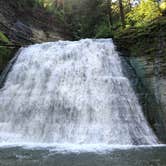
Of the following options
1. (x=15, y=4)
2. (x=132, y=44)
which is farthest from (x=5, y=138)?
(x=15, y=4)

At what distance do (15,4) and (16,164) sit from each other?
1897 cm

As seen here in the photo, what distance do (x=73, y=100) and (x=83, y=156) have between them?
4.63m

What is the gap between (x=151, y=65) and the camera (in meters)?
13.8

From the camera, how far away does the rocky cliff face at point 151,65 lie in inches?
498

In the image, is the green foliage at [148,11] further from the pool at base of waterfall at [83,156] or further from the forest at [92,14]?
the pool at base of waterfall at [83,156]

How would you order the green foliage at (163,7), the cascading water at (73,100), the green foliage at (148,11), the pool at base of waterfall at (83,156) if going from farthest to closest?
the green foliage at (148,11), the green foliage at (163,7), the cascading water at (73,100), the pool at base of waterfall at (83,156)

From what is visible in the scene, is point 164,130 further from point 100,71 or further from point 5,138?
point 5,138

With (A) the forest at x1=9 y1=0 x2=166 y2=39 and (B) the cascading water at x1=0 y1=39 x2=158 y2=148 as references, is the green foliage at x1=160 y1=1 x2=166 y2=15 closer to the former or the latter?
(A) the forest at x1=9 y1=0 x2=166 y2=39

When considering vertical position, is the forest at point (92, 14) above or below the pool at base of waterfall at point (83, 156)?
above

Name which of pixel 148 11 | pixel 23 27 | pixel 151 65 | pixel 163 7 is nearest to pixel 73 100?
pixel 151 65

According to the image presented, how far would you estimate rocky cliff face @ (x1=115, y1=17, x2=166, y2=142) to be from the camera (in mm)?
12656

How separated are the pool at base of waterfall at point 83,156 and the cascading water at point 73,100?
4.87 ft

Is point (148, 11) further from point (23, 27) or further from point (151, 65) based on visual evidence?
point (23, 27)

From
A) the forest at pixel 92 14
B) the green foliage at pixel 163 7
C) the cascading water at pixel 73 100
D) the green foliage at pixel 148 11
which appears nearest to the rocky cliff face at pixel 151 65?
the cascading water at pixel 73 100
